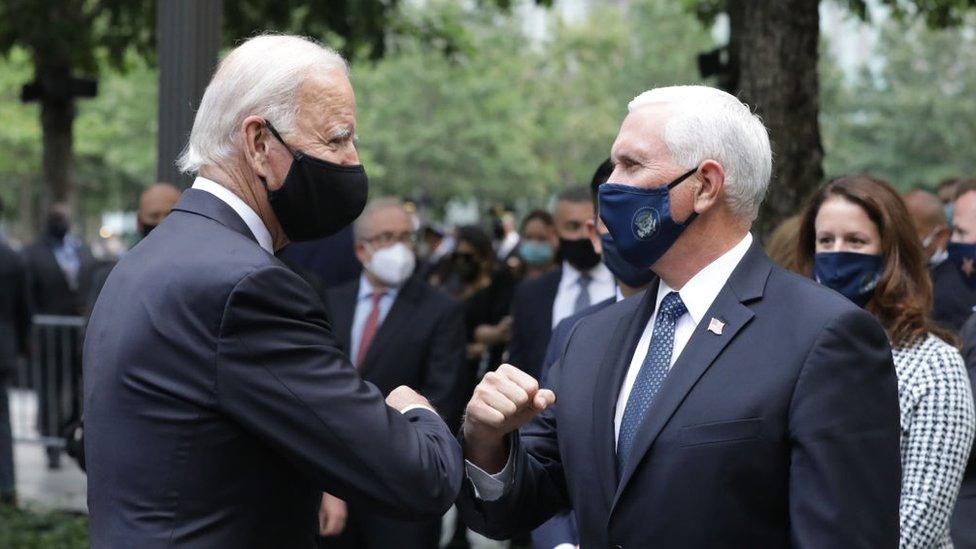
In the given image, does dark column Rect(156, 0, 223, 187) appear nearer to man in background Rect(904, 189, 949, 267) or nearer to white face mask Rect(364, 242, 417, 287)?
white face mask Rect(364, 242, 417, 287)

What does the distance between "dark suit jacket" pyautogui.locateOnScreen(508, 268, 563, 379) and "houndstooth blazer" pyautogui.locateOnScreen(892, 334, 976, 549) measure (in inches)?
119

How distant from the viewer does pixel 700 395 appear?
2.88m

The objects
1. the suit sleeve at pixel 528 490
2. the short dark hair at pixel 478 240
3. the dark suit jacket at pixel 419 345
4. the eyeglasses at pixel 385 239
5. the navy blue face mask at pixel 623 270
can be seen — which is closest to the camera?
the suit sleeve at pixel 528 490

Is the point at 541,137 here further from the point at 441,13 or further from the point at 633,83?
the point at 441,13

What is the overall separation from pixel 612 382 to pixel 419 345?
3757mm

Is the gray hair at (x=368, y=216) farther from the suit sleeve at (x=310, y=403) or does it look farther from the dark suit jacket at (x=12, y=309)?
the dark suit jacket at (x=12, y=309)

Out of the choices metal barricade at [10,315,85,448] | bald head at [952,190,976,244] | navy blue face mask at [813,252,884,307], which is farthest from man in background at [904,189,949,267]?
metal barricade at [10,315,85,448]

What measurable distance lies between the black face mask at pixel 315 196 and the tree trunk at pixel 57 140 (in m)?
12.7

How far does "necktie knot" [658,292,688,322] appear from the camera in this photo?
311 cm

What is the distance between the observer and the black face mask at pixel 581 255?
685cm

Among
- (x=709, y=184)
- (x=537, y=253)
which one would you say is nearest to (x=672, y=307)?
(x=709, y=184)

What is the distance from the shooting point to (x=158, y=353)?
2.75 m

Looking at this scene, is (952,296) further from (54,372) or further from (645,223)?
(54,372)

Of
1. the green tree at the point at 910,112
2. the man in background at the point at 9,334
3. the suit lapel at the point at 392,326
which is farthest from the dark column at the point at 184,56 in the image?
the green tree at the point at 910,112
